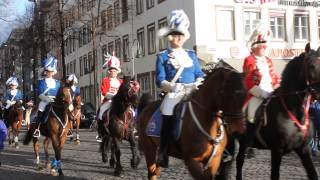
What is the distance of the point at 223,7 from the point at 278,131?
26.3 metres

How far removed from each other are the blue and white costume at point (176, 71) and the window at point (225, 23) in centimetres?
2614

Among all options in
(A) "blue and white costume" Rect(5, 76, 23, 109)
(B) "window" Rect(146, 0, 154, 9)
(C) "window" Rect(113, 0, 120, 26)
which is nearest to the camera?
(A) "blue and white costume" Rect(5, 76, 23, 109)

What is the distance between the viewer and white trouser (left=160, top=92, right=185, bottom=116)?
7215mm

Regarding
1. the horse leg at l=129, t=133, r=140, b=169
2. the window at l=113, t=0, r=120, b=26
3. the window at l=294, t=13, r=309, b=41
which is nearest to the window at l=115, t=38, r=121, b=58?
the window at l=113, t=0, r=120, b=26

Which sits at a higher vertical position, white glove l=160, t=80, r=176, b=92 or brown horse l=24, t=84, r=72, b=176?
white glove l=160, t=80, r=176, b=92

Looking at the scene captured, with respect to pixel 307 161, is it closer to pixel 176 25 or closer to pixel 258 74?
pixel 258 74

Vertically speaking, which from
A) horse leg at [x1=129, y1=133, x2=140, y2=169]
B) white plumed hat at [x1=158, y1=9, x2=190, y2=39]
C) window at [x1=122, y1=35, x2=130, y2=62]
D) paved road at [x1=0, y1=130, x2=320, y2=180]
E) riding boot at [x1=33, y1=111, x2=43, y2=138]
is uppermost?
window at [x1=122, y1=35, x2=130, y2=62]

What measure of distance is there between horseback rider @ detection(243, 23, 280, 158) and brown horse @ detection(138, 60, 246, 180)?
74.1 inches

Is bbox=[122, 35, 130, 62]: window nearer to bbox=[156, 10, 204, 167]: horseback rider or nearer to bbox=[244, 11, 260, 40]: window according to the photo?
bbox=[244, 11, 260, 40]: window

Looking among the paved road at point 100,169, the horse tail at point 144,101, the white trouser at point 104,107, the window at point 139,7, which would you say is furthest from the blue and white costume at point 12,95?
the window at point 139,7

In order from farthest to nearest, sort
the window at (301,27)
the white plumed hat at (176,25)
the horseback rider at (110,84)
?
the window at (301,27), the horseback rider at (110,84), the white plumed hat at (176,25)

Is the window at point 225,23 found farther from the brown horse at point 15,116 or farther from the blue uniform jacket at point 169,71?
the blue uniform jacket at point 169,71

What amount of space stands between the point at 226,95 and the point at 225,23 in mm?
28102

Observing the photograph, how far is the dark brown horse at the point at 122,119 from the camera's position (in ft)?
38.2
